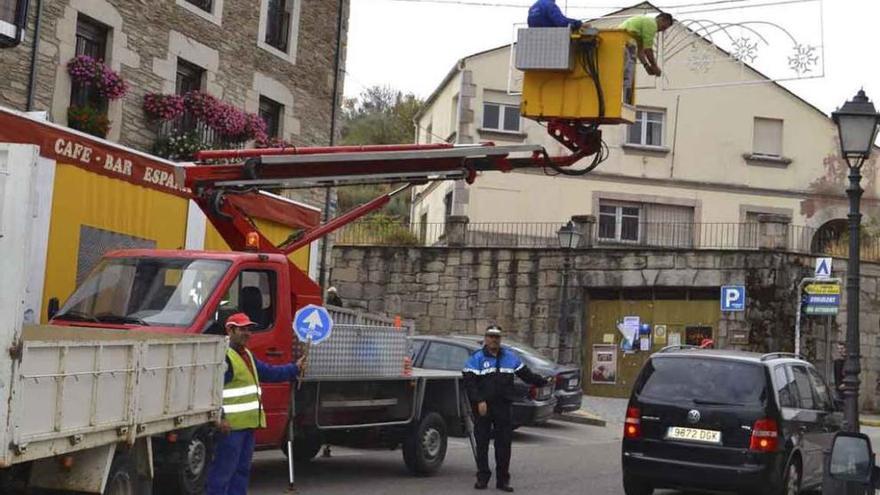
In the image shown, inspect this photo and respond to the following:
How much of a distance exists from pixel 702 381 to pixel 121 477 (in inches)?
250

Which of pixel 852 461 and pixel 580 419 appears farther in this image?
pixel 580 419

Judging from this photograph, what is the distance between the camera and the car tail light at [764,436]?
11.2m

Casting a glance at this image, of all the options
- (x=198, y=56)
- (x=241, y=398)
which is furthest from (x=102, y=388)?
(x=198, y=56)

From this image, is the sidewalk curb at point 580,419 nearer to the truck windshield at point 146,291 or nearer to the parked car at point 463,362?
the parked car at point 463,362

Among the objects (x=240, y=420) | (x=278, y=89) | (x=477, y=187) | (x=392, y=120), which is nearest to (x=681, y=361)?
(x=240, y=420)

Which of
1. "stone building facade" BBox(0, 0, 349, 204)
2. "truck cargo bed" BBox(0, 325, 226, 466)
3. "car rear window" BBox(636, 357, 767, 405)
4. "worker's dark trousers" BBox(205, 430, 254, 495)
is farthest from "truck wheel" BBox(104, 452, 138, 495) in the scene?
"stone building facade" BBox(0, 0, 349, 204)

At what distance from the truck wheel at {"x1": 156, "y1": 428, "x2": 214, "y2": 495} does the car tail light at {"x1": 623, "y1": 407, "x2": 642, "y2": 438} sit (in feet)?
13.7

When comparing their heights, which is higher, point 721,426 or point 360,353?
point 360,353

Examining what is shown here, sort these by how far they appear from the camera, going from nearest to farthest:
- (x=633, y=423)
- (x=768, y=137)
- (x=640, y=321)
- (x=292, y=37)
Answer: (x=633, y=423) → (x=292, y=37) → (x=640, y=321) → (x=768, y=137)

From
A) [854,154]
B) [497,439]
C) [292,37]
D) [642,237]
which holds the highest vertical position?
[292,37]

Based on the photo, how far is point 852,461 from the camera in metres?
5.66

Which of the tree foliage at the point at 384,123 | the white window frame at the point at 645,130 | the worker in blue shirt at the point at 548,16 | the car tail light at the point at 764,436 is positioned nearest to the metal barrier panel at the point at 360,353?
the worker in blue shirt at the point at 548,16

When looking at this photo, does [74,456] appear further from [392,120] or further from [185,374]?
[392,120]

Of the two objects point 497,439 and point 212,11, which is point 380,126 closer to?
point 212,11
